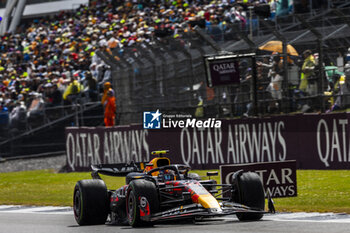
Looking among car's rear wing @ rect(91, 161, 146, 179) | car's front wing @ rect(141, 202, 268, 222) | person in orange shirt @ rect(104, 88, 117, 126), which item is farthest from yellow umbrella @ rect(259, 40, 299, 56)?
car's front wing @ rect(141, 202, 268, 222)

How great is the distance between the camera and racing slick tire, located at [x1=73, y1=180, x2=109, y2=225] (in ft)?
37.6

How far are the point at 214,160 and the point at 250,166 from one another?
30.6 ft

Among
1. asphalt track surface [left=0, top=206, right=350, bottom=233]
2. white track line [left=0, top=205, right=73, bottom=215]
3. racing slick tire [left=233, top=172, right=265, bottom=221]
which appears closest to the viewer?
asphalt track surface [left=0, top=206, right=350, bottom=233]

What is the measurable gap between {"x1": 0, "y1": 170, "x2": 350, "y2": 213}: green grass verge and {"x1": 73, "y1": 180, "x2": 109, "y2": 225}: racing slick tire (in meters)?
2.58

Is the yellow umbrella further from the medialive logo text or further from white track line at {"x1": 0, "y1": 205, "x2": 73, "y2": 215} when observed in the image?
white track line at {"x1": 0, "y1": 205, "x2": 73, "y2": 215}

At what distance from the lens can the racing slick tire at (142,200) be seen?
1030 cm

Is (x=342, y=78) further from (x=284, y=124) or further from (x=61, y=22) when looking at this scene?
(x=61, y=22)

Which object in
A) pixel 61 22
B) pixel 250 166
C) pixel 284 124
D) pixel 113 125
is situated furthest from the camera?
pixel 61 22

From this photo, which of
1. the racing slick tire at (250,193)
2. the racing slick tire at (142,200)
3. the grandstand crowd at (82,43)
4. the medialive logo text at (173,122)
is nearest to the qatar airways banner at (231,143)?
the medialive logo text at (173,122)

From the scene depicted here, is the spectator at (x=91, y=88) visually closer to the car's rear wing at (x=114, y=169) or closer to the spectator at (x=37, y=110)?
the spectator at (x=37, y=110)

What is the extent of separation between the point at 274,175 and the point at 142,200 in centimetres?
215

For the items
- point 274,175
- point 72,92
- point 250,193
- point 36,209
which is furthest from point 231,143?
point 250,193

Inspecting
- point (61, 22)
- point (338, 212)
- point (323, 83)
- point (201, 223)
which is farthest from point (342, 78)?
point (61, 22)

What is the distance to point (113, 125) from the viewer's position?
2459 cm
